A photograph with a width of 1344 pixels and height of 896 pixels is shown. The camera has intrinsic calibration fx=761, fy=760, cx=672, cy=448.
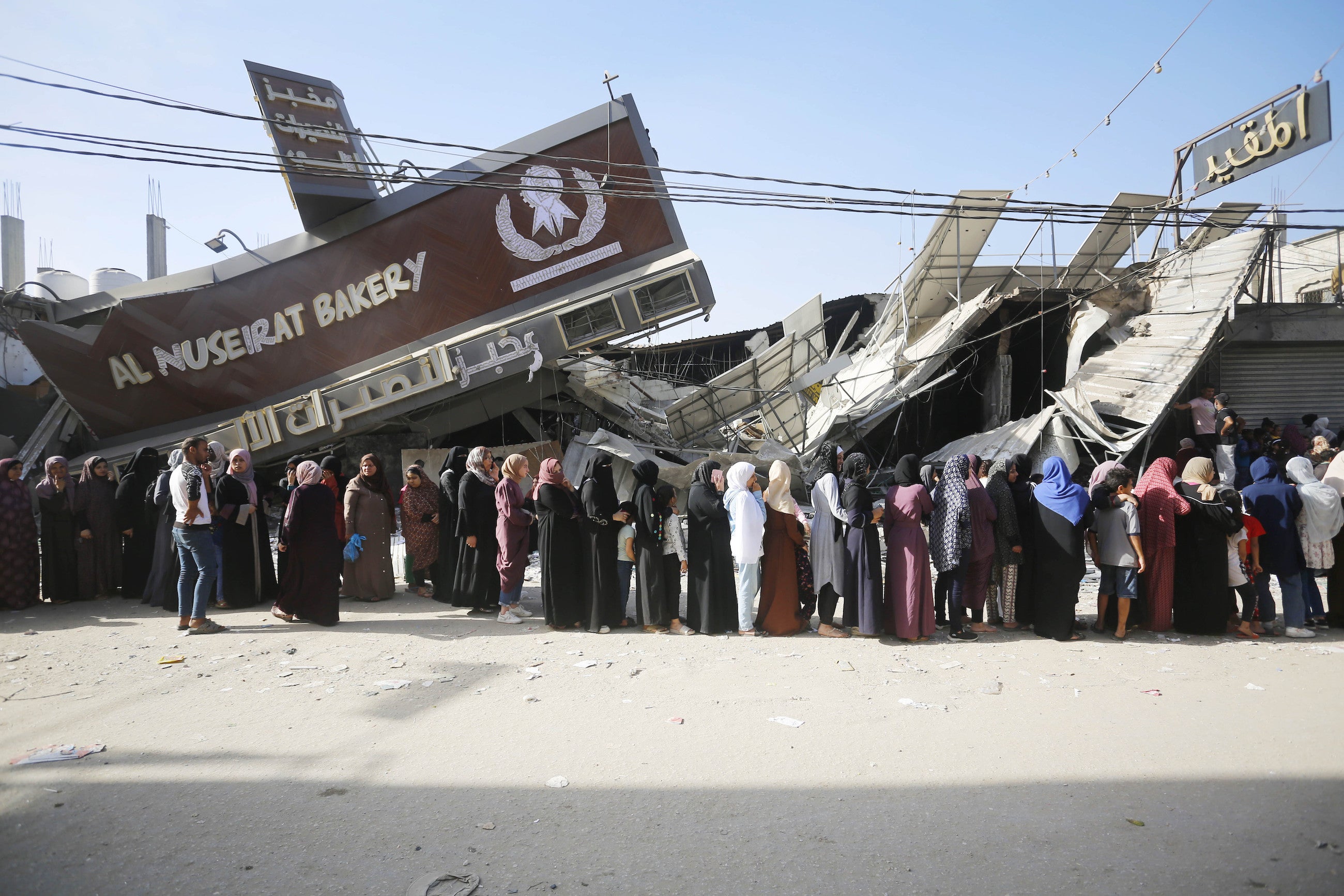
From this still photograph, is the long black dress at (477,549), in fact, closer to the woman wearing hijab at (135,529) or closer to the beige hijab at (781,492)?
the beige hijab at (781,492)

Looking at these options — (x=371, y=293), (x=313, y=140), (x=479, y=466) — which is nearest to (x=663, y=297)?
(x=371, y=293)

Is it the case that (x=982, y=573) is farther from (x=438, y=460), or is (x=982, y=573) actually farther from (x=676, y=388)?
(x=676, y=388)

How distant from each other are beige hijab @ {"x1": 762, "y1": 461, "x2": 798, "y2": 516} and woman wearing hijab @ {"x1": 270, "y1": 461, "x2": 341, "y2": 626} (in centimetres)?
372

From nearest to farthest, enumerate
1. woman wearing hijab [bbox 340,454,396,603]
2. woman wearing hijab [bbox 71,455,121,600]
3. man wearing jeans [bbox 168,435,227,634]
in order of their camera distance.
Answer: man wearing jeans [bbox 168,435,227,634] → woman wearing hijab [bbox 340,454,396,603] → woman wearing hijab [bbox 71,455,121,600]

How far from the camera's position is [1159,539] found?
230 inches

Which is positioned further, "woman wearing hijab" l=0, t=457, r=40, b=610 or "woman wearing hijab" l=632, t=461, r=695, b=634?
"woman wearing hijab" l=0, t=457, r=40, b=610

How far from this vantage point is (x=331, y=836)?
2.93 meters

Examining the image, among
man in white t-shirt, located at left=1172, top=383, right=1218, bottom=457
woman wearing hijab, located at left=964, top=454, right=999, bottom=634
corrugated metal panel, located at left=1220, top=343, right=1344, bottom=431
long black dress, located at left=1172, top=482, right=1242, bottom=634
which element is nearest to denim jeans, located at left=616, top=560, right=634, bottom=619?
woman wearing hijab, located at left=964, top=454, right=999, bottom=634

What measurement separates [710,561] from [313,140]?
9279 millimetres

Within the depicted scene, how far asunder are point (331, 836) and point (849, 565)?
13.4 ft

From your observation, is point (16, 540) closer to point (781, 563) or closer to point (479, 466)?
point (479, 466)

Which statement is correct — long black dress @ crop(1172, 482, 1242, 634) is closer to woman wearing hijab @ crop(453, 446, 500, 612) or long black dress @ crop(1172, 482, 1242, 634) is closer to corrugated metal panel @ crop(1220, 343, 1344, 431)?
woman wearing hijab @ crop(453, 446, 500, 612)

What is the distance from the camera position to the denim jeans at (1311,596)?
6.10m

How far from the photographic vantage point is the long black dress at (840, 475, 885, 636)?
5742mm
